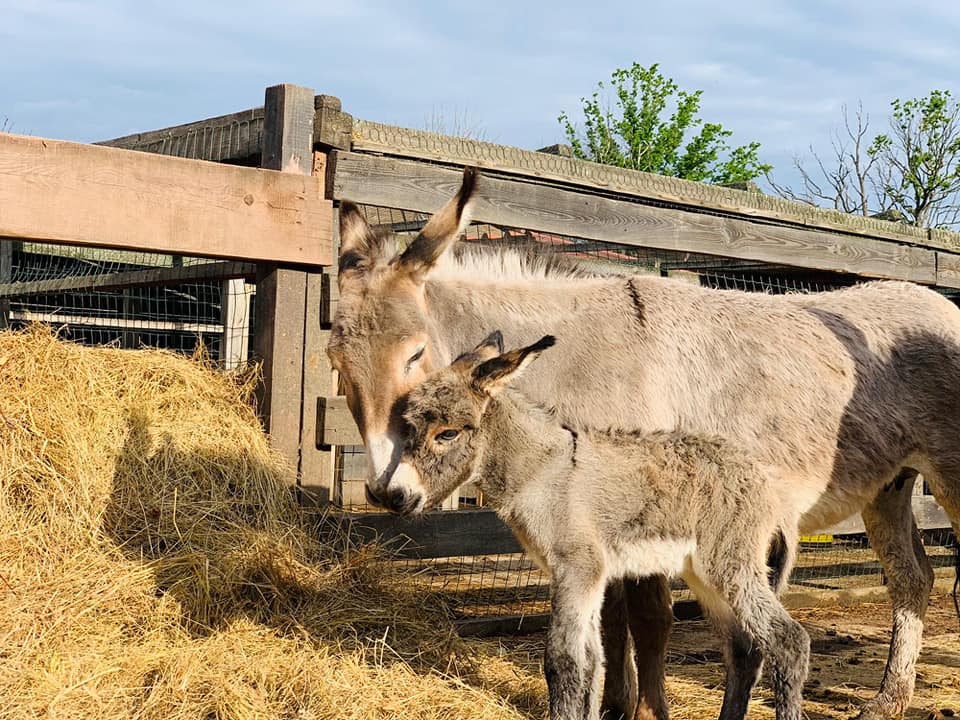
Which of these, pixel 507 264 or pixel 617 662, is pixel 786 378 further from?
pixel 617 662

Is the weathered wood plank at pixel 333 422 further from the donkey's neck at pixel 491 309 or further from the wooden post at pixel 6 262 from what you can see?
the wooden post at pixel 6 262

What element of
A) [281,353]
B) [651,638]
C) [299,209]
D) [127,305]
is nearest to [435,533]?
[281,353]

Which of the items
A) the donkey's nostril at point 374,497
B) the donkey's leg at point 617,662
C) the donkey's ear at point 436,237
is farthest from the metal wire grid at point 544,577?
the donkey's nostril at point 374,497

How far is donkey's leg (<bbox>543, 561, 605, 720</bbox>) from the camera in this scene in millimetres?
3561

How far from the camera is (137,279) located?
6.32m

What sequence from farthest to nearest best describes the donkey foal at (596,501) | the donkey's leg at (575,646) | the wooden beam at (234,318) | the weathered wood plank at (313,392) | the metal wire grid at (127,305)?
the metal wire grid at (127,305)
the wooden beam at (234,318)
the weathered wood plank at (313,392)
the donkey foal at (596,501)
the donkey's leg at (575,646)

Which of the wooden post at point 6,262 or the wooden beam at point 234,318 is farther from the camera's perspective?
the wooden post at point 6,262

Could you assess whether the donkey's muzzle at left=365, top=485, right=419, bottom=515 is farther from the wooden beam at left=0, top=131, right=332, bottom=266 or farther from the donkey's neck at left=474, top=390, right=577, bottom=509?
the wooden beam at left=0, top=131, right=332, bottom=266

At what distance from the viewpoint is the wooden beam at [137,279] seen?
5430 millimetres

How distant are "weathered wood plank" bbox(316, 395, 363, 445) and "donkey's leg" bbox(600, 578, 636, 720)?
63.6 inches

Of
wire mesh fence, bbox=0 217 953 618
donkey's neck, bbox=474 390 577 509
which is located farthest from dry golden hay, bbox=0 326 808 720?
donkey's neck, bbox=474 390 577 509

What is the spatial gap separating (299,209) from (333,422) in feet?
3.62

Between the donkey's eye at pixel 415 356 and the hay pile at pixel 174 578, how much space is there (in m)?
1.25

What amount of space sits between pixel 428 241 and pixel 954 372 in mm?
2722
